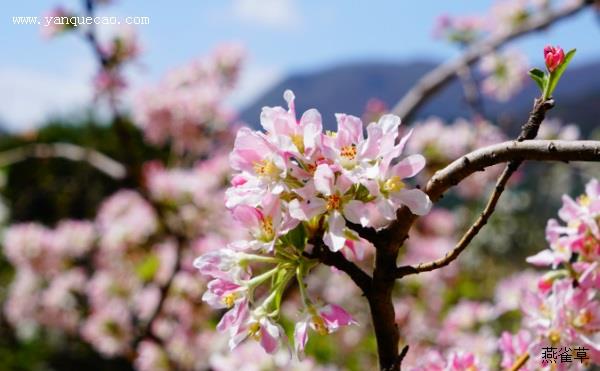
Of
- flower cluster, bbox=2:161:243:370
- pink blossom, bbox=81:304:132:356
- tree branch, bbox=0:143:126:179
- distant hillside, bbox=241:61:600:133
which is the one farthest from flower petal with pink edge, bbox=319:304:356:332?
distant hillside, bbox=241:61:600:133

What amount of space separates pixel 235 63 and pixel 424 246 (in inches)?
56.5

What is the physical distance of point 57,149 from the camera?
10.2 ft

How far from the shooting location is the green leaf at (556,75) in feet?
2.16

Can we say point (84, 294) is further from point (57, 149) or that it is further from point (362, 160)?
point (362, 160)

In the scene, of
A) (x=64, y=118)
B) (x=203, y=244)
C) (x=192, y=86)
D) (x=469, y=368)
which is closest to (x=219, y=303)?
→ (x=469, y=368)

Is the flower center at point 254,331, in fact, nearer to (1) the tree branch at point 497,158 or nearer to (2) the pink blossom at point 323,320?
(2) the pink blossom at point 323,320

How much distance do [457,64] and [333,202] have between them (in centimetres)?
218

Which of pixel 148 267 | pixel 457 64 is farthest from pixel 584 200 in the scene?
pixel 148 267

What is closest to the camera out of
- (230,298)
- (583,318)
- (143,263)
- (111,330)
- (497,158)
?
(497,158)

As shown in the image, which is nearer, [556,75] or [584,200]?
[556,75]

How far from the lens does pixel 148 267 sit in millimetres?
3334

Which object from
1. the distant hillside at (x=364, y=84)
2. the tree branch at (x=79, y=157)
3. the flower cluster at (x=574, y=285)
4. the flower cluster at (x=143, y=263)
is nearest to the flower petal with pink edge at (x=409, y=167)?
the flower cluster at (x=574, y=285)

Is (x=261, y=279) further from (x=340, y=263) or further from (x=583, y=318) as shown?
(x=583, y=318)

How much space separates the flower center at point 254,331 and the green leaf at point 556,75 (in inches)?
13.0
